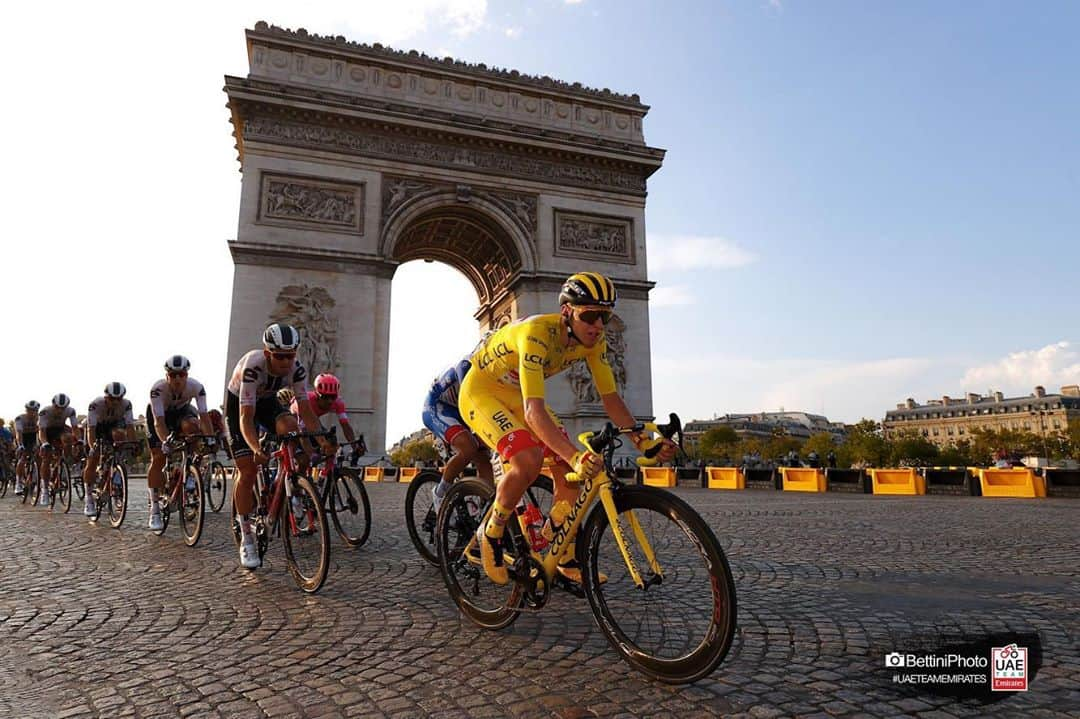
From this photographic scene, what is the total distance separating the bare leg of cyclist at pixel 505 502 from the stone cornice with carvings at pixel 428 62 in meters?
24.2

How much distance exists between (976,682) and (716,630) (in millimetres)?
1038

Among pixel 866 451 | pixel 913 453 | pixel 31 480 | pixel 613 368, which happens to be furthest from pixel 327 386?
pixel 913 453

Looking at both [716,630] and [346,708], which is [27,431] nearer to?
[346,708]

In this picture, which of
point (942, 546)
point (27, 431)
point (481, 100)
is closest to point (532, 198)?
point (481, 100)

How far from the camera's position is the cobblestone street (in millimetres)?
2203

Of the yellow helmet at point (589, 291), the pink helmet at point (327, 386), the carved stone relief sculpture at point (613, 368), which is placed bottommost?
the pink helmet at point (327, 386)

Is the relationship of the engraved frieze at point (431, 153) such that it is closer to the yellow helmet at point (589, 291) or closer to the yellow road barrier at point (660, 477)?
the yellow road barrier at point (660, 477)

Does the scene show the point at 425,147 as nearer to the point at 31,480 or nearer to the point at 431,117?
the point at 431,117

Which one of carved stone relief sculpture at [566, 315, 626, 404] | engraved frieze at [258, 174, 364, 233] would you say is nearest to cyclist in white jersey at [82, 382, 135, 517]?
engraved frieze at [258, 174, 364, 233]

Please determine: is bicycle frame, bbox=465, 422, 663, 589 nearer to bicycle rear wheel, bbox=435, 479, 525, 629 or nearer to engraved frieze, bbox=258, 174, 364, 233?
bicycle rear wheel, bbox=435, 479, 525, 629

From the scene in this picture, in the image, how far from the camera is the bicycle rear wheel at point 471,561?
3.04 meters

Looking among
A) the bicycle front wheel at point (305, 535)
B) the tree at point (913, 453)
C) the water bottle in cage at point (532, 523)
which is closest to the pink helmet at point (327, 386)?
the bicycle front wheel at point (305, 535)

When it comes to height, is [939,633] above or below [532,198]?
below

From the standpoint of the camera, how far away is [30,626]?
3.26m
